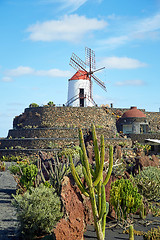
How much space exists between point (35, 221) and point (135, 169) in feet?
29.2

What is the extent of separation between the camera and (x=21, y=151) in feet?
109

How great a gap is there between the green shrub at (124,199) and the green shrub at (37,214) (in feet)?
6.76

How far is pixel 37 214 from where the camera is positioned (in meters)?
→ 8.67

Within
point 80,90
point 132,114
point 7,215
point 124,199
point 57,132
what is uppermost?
point 80,90

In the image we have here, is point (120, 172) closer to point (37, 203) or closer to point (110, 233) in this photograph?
point (110, 233)

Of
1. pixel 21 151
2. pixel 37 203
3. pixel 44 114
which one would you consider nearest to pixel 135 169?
pixel 37 203

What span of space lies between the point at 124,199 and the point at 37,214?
2.94 metres

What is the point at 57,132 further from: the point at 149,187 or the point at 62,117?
the point at 149,187

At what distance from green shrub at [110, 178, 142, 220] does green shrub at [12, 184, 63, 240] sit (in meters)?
2.06

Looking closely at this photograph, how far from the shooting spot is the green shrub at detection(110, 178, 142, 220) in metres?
10.0

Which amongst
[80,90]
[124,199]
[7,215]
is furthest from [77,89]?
[124,199]

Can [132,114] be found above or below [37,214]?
above

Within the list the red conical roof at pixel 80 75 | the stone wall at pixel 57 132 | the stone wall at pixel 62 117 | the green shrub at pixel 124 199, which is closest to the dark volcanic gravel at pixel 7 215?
the green shrub at pixel 124 199

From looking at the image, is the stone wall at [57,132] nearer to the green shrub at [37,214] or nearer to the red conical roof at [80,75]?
the red conical roof at [80,75]
